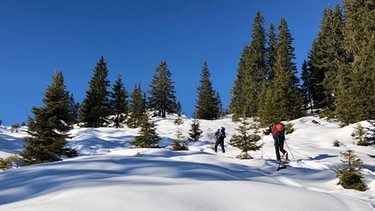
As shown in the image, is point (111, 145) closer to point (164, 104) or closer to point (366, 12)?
point (366, 12)

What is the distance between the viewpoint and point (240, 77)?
179 feet

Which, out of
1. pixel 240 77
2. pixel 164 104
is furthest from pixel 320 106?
pixel 164 104

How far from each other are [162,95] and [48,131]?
4194 cm

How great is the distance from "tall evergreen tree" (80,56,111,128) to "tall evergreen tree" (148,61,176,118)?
14775 mm

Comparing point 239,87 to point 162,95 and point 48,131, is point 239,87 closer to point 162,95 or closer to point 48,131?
point 162,95

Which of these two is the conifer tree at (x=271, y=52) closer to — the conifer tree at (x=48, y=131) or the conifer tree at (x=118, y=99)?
the conifer tree at (x=118, y=99)

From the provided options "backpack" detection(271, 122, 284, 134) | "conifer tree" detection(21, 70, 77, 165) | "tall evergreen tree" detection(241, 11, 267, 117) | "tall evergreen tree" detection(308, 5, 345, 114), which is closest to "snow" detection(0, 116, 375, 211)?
"backpack" detection(271, 122, 284, 134)

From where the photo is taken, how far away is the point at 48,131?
53.5ft

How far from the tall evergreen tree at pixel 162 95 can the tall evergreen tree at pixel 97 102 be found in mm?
14775

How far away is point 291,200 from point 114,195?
2419mm

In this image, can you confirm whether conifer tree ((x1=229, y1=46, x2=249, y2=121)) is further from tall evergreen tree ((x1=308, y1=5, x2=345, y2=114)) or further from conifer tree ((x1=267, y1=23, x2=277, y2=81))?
tall evergreen tree ((x1=308, y1=5, x2=345, y2=114))

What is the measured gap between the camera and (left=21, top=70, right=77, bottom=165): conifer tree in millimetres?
15586

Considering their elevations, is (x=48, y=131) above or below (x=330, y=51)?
below

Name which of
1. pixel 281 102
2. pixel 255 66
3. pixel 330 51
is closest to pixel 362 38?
pixel 281 102
